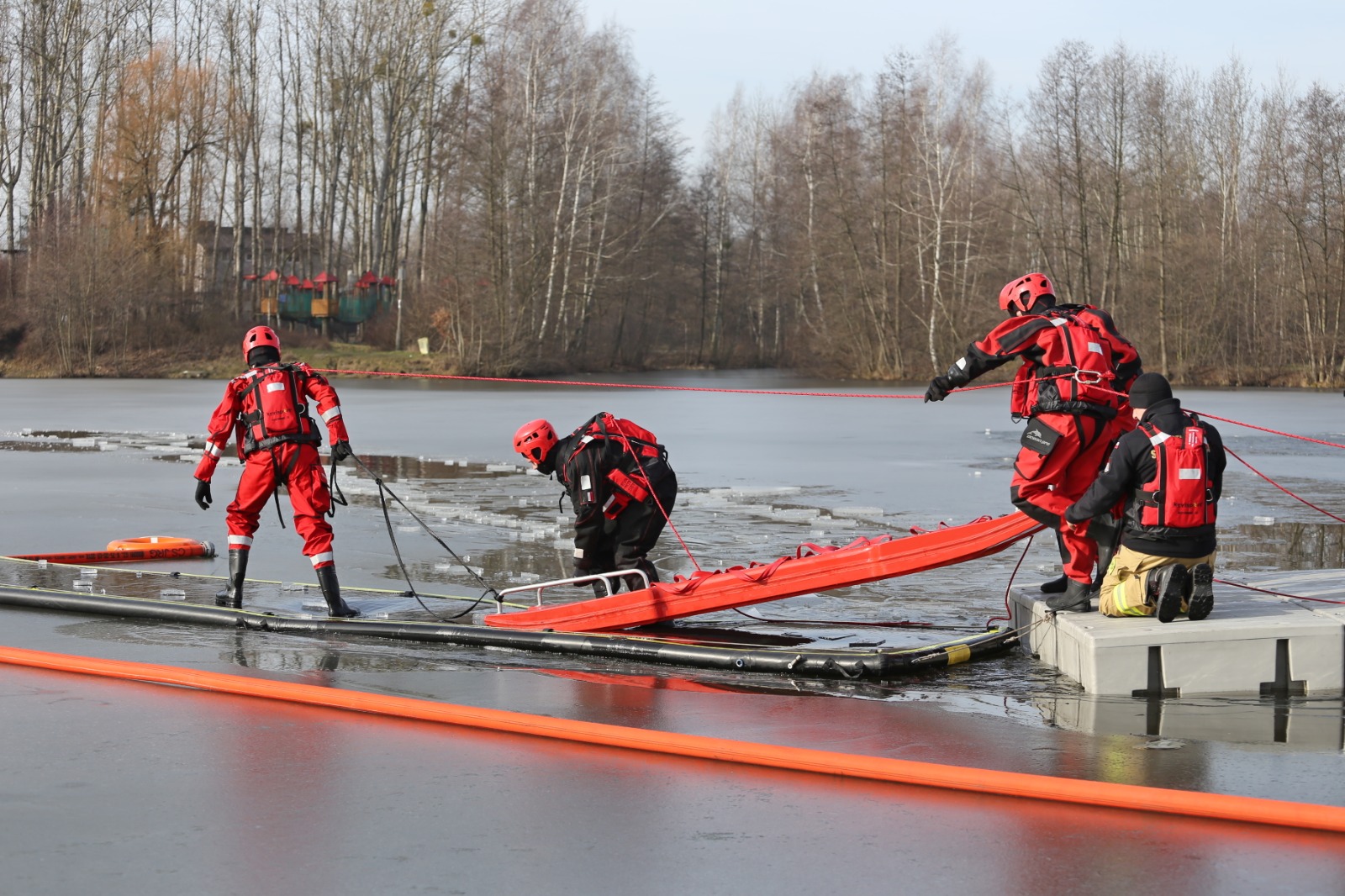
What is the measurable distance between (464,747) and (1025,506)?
10.2ft

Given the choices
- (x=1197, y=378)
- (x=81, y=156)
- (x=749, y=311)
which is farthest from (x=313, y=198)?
(x=1197, y=378)

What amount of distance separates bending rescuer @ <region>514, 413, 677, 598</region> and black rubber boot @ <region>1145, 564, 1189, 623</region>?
2779 millimetres

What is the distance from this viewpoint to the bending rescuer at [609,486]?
312 inches

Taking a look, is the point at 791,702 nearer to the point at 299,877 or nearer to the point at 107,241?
the point at 299,877

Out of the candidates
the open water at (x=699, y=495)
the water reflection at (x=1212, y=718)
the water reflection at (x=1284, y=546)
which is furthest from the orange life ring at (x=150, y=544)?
the water reflection at (x=1284, y=546)

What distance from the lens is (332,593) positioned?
819cm

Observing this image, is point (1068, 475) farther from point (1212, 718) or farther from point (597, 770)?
point (597, 770)

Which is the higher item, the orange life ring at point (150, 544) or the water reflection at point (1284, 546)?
the water reflection at point (1284, 546)

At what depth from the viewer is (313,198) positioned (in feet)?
223

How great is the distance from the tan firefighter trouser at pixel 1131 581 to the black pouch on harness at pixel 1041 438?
602mm

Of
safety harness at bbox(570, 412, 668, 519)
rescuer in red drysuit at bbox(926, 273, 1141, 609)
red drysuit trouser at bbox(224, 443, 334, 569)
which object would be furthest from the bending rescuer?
rescuer in red drysuit at bbox(926, 273, 1141, 609)

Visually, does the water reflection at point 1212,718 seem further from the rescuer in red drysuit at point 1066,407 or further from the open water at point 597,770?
the rescuer in red drysuit at point 1066,407

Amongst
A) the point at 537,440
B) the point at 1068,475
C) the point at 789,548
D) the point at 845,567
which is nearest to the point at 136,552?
the point at 537,440

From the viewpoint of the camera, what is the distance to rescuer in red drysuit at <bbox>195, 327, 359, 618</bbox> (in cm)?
823
